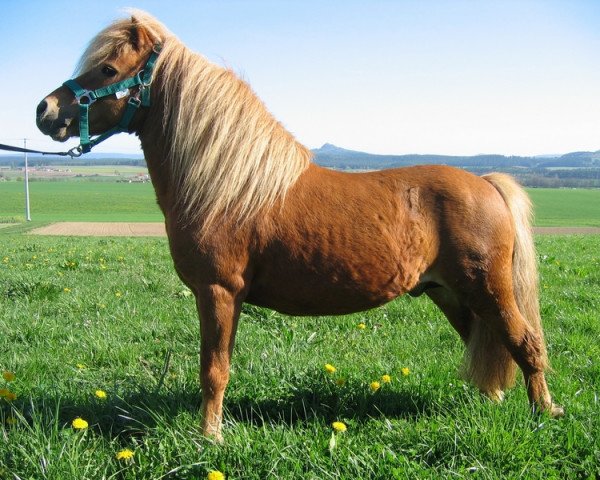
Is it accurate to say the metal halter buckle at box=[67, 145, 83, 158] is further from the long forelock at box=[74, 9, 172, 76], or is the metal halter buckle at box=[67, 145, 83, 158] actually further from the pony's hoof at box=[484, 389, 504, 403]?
the pony's hoof at box=[484, 389, 504, 403]

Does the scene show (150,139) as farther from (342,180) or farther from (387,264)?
(387,264)

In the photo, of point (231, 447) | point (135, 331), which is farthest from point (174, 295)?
point (231, 447)

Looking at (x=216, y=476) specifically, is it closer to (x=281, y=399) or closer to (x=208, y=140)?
(x=281, y=399)

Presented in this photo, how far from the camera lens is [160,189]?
10.4ft

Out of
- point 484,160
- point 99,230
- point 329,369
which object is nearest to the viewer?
point 329,369

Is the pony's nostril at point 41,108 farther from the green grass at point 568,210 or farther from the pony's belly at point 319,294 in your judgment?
the green grass at point 568,210

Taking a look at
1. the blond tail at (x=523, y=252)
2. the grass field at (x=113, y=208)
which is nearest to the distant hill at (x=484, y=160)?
the grass field at (x=113, y=208)

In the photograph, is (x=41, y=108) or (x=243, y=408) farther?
(x=243, y=408)

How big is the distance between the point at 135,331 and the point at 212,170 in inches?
97.0

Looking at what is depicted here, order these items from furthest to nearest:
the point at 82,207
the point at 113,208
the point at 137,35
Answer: the point at 82,207 < the point at 113,208 < the point at 137,35

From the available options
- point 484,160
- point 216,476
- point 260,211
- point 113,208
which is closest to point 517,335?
point 260,211

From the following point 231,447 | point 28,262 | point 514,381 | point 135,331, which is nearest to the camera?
point 231,447

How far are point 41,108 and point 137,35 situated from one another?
68 cm

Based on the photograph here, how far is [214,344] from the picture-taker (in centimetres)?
292
